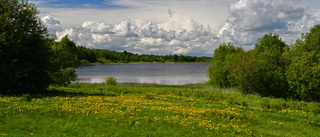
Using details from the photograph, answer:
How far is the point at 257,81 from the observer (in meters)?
45.0

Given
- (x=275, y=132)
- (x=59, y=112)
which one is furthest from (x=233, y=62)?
(x=59, y=112)

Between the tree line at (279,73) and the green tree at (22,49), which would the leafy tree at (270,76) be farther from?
the green tree at (22,49)

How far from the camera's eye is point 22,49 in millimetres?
28312

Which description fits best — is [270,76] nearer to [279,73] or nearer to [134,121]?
[279,73]

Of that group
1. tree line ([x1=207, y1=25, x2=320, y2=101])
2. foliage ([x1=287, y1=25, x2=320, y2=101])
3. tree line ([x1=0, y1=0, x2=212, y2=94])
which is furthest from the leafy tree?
tree line ([x1=0, y1=0, x2=212, y2=94])

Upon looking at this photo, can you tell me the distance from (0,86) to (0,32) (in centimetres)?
584

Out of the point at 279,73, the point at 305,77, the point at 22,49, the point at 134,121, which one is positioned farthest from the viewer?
the point at 279,73

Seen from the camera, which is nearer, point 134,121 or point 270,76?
point 134,121

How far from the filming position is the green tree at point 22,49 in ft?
89.1

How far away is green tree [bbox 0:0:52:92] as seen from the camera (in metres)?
27.2

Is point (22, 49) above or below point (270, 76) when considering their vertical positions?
above

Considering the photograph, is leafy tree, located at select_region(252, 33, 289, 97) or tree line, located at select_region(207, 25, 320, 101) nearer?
tree line, located at select_region(207, 25, 320, 101)

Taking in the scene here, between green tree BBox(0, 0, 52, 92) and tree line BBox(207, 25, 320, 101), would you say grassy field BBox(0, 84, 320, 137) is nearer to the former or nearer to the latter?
green tree BBox(0, 0, 52, 92)

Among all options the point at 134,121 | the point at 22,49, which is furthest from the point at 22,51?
the point at 134,121
